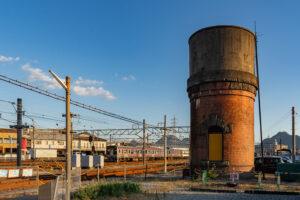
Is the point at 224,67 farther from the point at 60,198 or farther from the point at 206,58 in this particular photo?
the point at 60,198

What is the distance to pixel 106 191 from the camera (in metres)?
13.0

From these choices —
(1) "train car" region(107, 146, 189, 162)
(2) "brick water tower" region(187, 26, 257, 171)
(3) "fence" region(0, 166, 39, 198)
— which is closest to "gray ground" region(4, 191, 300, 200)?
(3) "fence" region(0, 166, 39, 198)

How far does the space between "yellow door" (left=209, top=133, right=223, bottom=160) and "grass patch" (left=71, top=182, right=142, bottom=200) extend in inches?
329

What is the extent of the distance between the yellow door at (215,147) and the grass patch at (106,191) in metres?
8.36

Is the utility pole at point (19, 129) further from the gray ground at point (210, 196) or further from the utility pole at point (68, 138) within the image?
the utility pole at point (68, 138)

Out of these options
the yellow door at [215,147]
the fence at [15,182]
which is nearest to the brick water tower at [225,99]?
the yellow door at [215,147]

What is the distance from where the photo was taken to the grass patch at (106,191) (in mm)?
12227

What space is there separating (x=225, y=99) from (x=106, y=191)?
11.6 m

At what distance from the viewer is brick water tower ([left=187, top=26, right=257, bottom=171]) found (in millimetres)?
19953

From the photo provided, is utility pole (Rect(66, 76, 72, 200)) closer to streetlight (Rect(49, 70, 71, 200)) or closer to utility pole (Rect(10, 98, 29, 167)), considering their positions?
streetlight (Rect(49, 70, 71, 200))

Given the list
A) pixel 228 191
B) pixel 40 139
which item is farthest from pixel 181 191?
pixel 40 139

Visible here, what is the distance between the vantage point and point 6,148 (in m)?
78.8

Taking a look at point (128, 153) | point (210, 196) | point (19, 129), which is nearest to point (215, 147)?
point (210, 196)

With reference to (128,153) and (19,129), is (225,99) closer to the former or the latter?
(19,129)
